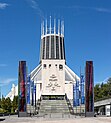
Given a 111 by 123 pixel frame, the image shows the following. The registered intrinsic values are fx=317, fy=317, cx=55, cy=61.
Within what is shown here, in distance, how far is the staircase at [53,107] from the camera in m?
85.9

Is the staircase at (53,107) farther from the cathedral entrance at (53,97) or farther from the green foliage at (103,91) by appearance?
the green foliage at (103,91)

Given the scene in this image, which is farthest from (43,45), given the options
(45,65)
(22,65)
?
(22,65)

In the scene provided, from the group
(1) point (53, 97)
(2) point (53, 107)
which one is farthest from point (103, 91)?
(2) point (53, 107)

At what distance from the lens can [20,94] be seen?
193ft

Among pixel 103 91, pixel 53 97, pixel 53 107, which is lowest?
pixel 53 107

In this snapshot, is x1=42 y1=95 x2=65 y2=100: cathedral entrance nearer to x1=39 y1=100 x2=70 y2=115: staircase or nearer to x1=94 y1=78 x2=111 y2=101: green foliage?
x1=39 y1=100 x2=70 y2=115: staircase

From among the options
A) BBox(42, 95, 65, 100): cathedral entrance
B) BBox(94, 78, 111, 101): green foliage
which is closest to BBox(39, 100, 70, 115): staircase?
BBox(42, 95, 65, 100): cathedral entrance

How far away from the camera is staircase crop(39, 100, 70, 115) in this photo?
8587cm

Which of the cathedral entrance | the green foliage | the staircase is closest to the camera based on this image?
the staircase

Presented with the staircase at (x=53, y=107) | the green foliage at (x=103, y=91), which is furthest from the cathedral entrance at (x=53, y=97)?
the green foliage at (x=103, y=91)

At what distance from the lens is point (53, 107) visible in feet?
307

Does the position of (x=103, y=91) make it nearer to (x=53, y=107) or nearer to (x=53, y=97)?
(x=53, y=97)

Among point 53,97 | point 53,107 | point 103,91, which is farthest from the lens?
point 103,91

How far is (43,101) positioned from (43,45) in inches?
2792
